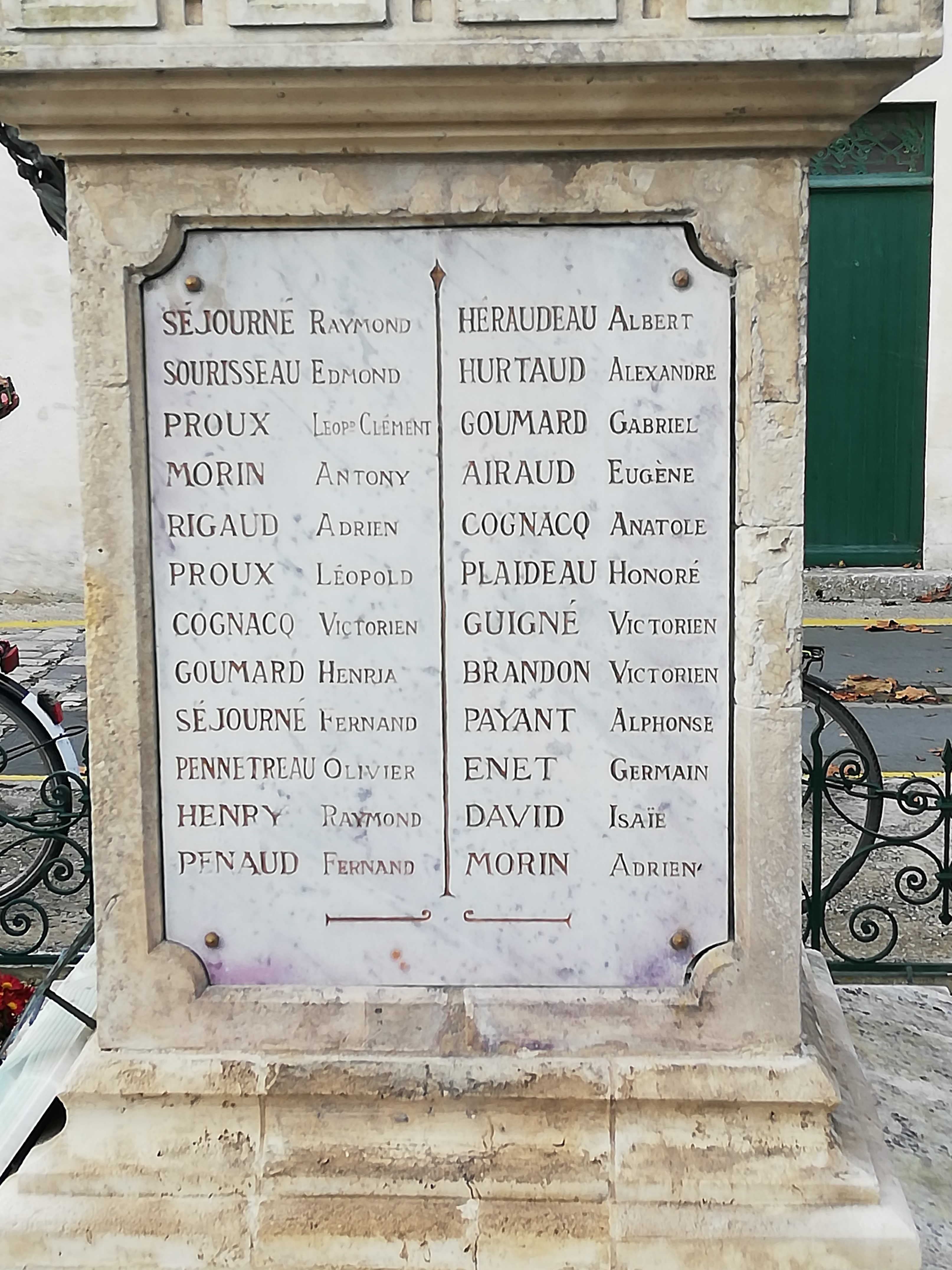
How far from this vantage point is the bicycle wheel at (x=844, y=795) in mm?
3977

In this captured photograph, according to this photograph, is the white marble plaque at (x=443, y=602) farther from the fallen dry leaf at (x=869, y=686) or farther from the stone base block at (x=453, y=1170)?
the fallen dry leaf at (x=869, y=686)

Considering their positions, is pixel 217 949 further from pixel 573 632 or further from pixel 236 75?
pixel 236 75

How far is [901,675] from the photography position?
816 cm

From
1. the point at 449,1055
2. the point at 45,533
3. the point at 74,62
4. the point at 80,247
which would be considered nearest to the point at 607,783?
the point at 449,1055

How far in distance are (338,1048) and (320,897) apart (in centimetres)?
27

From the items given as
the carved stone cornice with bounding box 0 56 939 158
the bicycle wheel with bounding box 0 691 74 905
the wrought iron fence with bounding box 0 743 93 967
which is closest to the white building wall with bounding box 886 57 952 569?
the bicycle wheel with bounding box 0 691 74 905

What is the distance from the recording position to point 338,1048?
229 cm

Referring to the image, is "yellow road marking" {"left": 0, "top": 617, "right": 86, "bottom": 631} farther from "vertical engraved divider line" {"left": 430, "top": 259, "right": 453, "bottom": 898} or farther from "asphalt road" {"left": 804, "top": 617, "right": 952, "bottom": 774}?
"vertical engraved divider line" {"left": 430, "top": 259, "right": 453, "bottom": 898}

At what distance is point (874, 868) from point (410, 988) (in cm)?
292

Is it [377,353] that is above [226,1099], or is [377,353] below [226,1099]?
above

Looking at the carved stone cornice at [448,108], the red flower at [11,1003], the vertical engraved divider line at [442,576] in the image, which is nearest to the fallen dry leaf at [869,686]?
the red flower at [11,1003]

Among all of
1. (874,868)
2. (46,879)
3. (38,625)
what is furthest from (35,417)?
(874,868)

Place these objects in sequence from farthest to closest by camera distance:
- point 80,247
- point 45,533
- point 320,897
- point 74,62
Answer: point 45,533 < point 320,897 < point 80,247 < point 74,62

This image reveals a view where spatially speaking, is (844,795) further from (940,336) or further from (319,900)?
(940,336)
